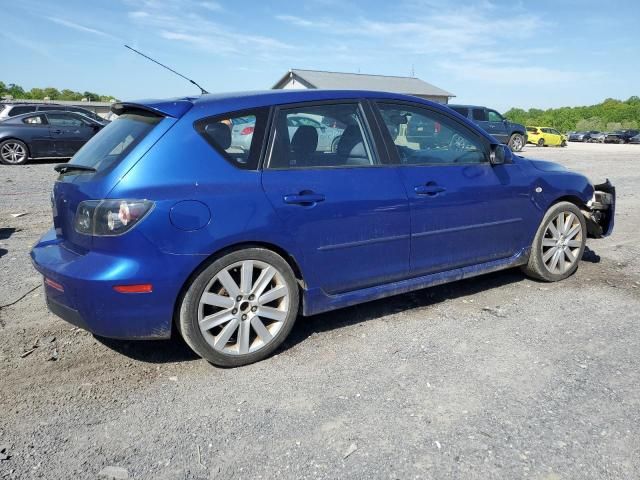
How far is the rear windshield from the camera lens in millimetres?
3043

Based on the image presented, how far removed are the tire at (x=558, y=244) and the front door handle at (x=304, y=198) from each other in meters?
2.28

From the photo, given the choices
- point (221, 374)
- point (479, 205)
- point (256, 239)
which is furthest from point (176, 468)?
point (479, 205)

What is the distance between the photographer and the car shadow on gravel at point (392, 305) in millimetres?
3826

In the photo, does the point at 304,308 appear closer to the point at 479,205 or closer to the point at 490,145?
the point at 479,205

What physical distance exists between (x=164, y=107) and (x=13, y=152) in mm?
12514

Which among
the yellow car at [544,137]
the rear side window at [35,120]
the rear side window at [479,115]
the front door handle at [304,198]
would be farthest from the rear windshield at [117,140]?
the yellow car at [544,137]

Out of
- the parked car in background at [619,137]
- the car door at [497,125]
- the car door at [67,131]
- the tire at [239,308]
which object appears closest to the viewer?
the tire at [239,308]

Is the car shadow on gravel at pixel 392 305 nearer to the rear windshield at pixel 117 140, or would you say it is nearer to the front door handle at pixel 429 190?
the front door handle at pixel 429 190

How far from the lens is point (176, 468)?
2324 millimetres

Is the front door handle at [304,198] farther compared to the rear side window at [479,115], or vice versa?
the rear side window at [479,115]

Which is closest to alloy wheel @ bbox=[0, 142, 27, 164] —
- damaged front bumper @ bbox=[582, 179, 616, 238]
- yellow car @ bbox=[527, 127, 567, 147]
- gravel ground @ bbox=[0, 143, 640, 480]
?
gravel ground @ bbox=[0, 143, 640, 480]

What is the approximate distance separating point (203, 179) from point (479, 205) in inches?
85.6

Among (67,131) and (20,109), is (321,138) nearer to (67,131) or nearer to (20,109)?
(67,131)

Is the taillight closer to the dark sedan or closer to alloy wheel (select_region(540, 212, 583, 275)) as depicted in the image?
alloy wheel (select_region(540, 212, 583, 275))
